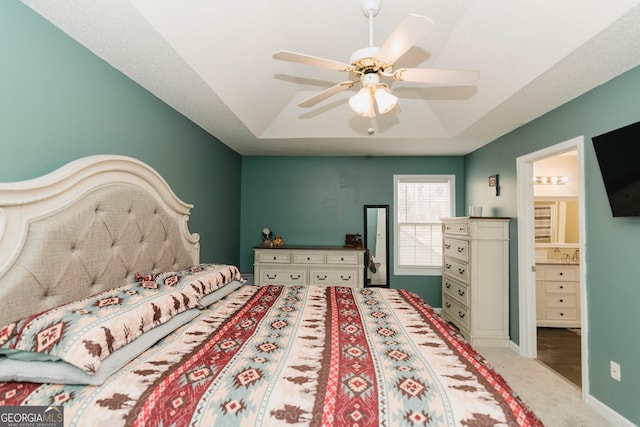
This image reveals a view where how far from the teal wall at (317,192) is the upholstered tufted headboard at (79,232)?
242 centimetres

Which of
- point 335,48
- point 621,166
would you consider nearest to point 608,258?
point 621,166

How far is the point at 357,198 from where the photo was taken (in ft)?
16.2

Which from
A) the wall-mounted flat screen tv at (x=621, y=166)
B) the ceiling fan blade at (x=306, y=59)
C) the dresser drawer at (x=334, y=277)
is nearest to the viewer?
the ceiling fan blade at (x=306, y=59)

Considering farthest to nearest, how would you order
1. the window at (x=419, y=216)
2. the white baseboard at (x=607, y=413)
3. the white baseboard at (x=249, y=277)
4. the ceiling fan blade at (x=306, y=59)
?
the window at (x=419, y=216), the white baseboard at (x=249, y=277), the white baseboard at (x=607, y=413), the ceiling fan blade at (x=306, y=59)

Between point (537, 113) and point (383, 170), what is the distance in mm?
2241

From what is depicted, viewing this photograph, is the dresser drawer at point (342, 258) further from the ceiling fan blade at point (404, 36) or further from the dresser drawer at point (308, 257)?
the ceiling fan blade at point (404, 36)

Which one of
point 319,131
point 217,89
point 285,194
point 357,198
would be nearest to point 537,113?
point 319,131

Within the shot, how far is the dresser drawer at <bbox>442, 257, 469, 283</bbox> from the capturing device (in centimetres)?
373

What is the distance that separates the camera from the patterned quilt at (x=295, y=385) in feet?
3.33

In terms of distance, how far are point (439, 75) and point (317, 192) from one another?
3318 millimetres

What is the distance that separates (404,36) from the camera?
142 cm

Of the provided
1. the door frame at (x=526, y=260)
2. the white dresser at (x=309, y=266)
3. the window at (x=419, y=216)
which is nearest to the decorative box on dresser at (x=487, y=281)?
the door frame at (x=526, y=260)

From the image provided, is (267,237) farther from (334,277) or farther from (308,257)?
(334,277)

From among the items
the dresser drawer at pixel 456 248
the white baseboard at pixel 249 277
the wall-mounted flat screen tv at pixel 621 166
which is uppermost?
the wall-mounted flat screen tv at pixel 621 166
